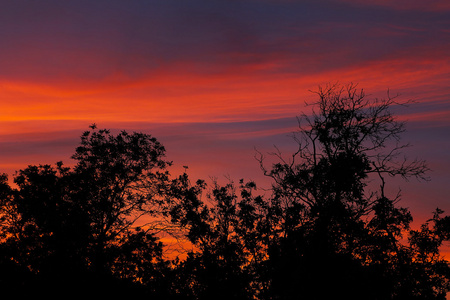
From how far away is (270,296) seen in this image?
28.9 metres

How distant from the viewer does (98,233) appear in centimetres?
3152

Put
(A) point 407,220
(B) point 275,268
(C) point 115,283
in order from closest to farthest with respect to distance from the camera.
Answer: (A) point 407,220 → (B) point 275,268 → (C) point 115,283

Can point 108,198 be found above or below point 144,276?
above

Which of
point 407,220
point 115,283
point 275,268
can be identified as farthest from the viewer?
point 115,283

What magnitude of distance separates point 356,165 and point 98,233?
1691cm

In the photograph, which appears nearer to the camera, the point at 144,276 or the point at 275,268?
the point at 275,268

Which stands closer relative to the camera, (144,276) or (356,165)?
(356,165)

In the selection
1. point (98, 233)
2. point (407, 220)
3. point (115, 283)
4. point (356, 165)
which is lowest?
point (115, 283)

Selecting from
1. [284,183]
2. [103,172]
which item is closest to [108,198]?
[103,172]

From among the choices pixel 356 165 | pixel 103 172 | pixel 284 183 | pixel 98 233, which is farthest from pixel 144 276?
pixel 356 165

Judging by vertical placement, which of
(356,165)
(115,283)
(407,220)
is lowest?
(115,283)

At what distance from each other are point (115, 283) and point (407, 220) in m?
18.4

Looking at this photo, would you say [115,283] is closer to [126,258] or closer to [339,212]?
[126,258]

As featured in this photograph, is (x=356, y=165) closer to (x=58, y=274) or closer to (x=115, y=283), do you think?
(x=115, y=283)
